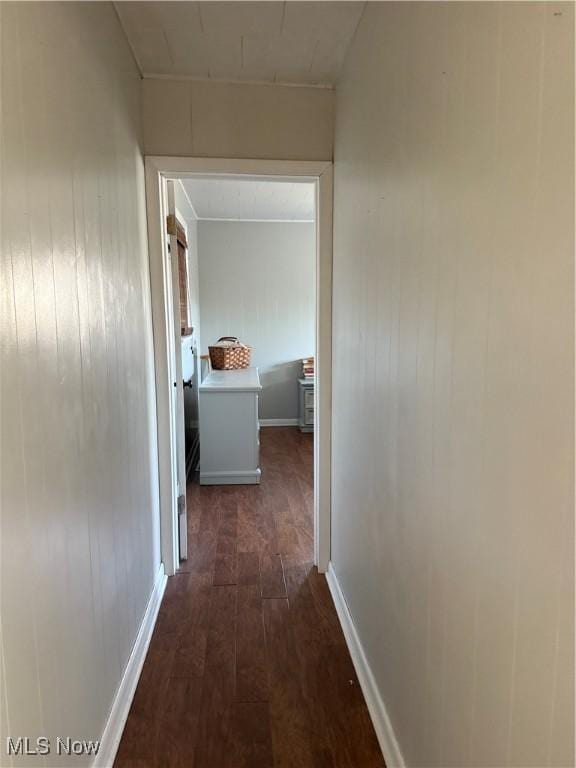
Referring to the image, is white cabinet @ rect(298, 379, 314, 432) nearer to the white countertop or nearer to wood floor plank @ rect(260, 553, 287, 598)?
the white countertop

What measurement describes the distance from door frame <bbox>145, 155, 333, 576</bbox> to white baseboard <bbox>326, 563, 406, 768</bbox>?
440 millimetres

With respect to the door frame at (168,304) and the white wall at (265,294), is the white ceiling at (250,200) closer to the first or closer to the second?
the white wall at (265,294)

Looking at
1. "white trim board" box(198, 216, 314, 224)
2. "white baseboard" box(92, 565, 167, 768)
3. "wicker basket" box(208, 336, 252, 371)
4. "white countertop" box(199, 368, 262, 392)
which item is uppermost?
"white trim board" box(198, 216, 314, 224)

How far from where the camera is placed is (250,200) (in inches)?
A: 183

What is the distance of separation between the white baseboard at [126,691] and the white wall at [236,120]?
6.63ft

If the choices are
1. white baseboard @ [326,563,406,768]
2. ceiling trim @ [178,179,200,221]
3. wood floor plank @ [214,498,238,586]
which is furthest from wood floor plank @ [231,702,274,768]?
ceiling trim @ [178,179,200,221]

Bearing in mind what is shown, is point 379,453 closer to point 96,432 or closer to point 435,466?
point 435,466

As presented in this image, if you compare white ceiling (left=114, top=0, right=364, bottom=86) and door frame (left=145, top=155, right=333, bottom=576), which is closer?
white ceiling (left=114, top=0, right=364, bottom=86)

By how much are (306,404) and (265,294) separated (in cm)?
137

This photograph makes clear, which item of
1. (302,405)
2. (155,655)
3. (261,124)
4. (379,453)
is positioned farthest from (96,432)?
(302,405)

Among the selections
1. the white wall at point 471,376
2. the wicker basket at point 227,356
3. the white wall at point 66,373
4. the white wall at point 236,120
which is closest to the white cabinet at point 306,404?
the wicker basket at point 227,356

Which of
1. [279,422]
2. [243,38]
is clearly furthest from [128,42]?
[279,422]

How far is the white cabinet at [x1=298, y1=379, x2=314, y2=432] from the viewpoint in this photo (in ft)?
18.0

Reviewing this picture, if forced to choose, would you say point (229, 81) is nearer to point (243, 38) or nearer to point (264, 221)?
point (243, 38)
